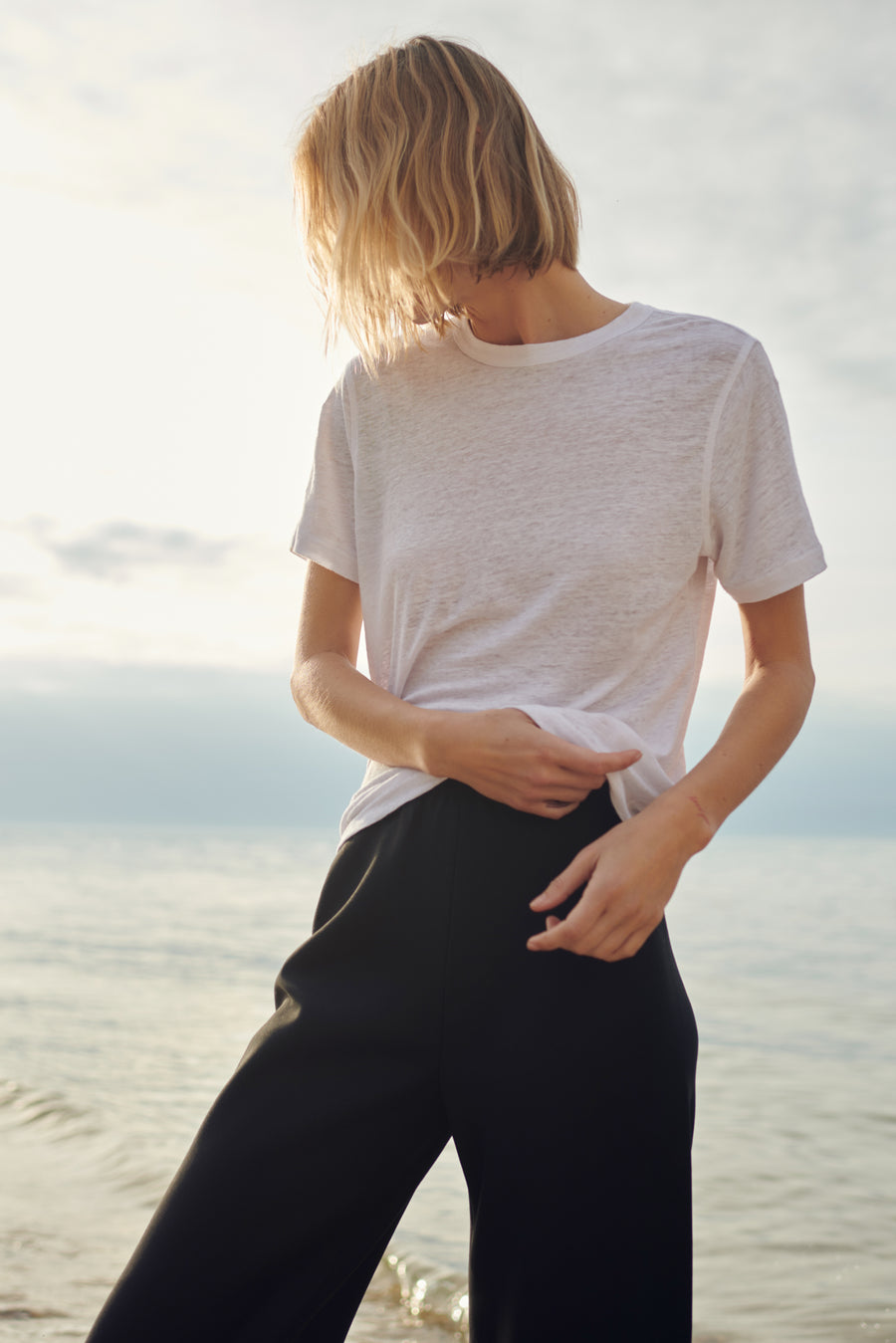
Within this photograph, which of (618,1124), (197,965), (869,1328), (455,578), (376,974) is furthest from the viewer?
(197,965)

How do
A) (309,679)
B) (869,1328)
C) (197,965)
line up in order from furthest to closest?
(197,965), (869,1328), (309,679)

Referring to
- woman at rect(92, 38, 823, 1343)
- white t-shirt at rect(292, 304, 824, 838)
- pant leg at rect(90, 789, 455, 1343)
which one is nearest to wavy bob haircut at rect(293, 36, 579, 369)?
woman at rect(92, 38, 823, 1343)

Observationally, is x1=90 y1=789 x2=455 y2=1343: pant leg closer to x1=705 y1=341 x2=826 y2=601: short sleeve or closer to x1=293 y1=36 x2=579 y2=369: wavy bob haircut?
x1=705 y1=341 x2=826 y2=601: short sleeve

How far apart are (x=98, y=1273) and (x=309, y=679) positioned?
8.68ft

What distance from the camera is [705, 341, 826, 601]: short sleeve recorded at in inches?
51.9

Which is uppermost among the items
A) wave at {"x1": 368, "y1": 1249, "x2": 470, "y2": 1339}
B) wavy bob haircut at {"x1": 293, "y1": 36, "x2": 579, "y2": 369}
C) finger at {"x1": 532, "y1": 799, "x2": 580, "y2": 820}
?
wavy bob haircut at {"x1": 293, "y1": 36, "x2": 579, "y2": 369}

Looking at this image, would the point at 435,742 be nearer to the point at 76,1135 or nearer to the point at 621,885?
the point at 621,885

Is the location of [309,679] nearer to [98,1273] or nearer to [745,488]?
[745,488]

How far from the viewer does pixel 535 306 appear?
143 centimetres

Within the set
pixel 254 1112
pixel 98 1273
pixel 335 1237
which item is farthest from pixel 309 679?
pixel 98 1273

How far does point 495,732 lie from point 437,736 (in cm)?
8

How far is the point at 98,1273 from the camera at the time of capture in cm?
328

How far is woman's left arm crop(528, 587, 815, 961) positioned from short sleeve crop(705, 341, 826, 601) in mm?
52

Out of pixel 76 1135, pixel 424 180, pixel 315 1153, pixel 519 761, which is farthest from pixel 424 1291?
pixel 424 180
